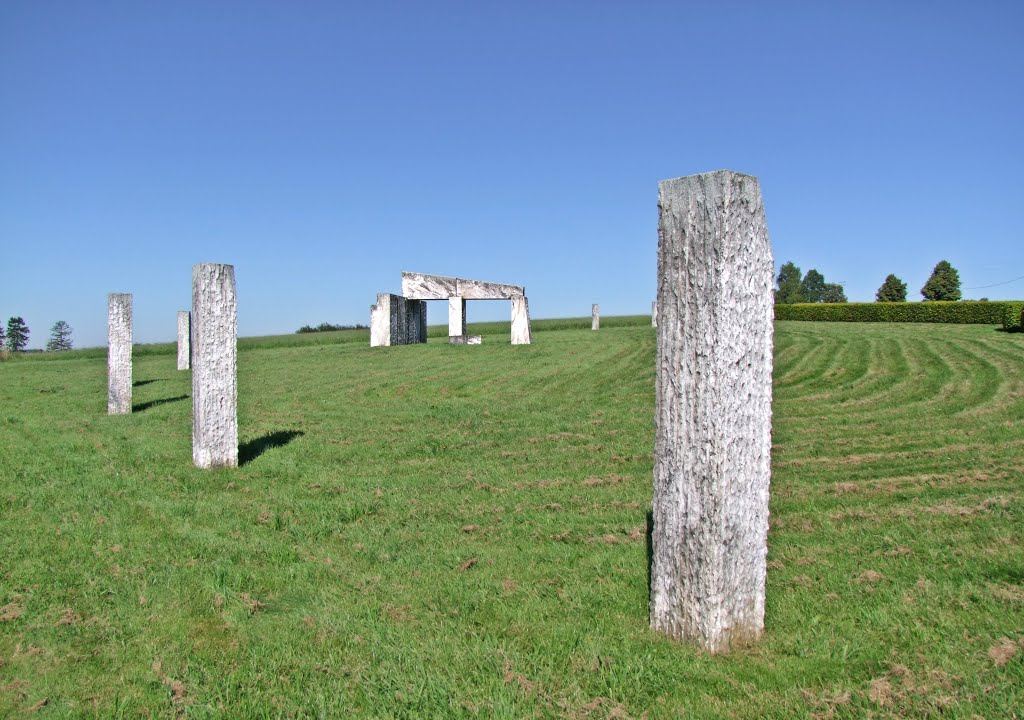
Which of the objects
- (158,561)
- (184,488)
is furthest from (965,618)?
(184,488)

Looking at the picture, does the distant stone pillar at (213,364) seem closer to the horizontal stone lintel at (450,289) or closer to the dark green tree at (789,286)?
the horizontal stone lintel at (450,289)

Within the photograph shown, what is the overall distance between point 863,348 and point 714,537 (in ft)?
62.7

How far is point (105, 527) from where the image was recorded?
5.98 m

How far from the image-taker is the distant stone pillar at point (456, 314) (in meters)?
29.1

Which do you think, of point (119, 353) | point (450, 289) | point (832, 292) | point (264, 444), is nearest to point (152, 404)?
point (119, 353)

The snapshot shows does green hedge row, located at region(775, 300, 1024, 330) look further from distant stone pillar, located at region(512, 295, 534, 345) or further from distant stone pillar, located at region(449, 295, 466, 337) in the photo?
distant stone pillar, located at region(449, 295, 466, 337)

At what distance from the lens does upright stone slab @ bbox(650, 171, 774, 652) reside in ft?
11.8

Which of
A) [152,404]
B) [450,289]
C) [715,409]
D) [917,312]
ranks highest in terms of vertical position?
[450,289]

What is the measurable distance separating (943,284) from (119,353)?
53.9 metres

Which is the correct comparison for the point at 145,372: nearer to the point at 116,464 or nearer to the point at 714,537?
the point at 116,464

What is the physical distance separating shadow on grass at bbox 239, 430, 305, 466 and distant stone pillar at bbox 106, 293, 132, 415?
4.62 metres

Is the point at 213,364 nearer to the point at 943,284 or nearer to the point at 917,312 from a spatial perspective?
the point at 917,312

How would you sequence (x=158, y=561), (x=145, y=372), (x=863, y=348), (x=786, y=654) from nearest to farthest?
(x=786, y=654) < (x=158, y=561) < (x=863, y=348) < (x=145, y=372)

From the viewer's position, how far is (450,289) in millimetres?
29438
